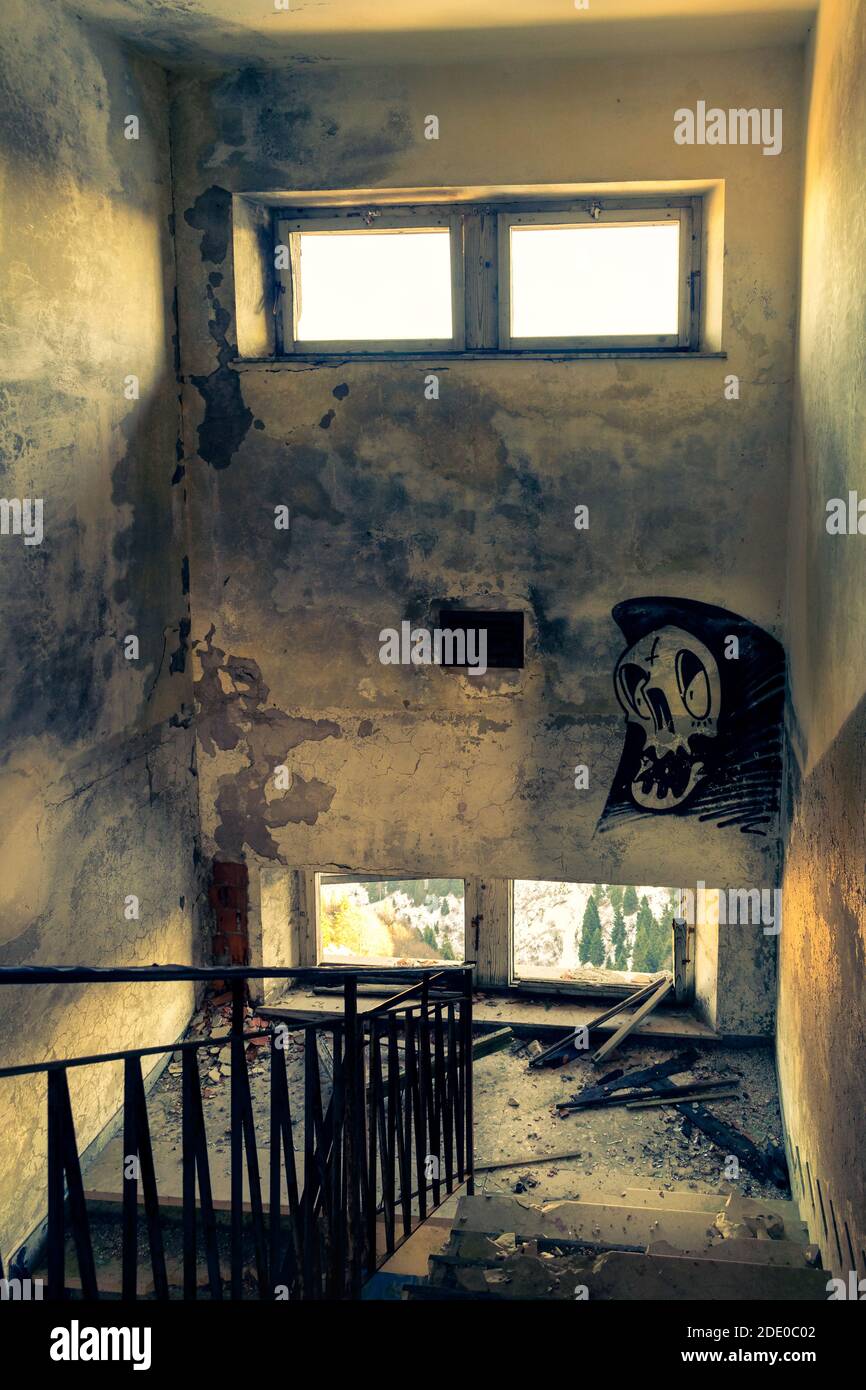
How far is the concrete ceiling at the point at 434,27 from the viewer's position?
4.04 meters

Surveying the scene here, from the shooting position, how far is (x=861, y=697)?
9.01ft

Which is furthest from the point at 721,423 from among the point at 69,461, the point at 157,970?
the point at 157,970

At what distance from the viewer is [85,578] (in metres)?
4.22

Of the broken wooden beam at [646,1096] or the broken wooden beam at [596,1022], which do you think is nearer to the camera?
the broken wooden beam at [646,1096]

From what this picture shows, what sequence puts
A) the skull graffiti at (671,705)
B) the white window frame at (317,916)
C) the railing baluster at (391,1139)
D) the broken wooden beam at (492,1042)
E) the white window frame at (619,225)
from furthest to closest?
the white window frame at (317,916)
the broken wooden beam at (492,1042)
the skull graffiti at (671,705)
the white window frame at (619,225)
the railing baluster at (391,1139)

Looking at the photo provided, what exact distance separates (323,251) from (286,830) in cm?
276

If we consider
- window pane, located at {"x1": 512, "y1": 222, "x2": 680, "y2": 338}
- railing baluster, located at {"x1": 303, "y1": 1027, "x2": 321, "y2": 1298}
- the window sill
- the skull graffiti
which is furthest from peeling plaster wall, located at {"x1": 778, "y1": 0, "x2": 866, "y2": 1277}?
railing baluster, located at {"x1": 303, "y1": 1027, "x2": 321, "y2": 1298}

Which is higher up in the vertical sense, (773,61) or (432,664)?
(773,61)

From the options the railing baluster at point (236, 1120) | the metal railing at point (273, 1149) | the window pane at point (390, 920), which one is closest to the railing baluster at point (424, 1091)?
the metal railing at point (273, 1149)

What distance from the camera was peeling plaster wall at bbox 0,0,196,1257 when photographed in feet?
12.3

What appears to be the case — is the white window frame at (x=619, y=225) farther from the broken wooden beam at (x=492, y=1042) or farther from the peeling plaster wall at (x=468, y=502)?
the broken wooden beam at (x=492, y=1042)

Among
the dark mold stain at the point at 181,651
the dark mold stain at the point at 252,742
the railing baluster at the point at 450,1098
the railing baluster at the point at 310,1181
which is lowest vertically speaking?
the railing baluster at the point at 450,1098

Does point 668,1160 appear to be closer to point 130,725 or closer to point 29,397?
point 130,725

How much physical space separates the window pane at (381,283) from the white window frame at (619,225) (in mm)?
266
